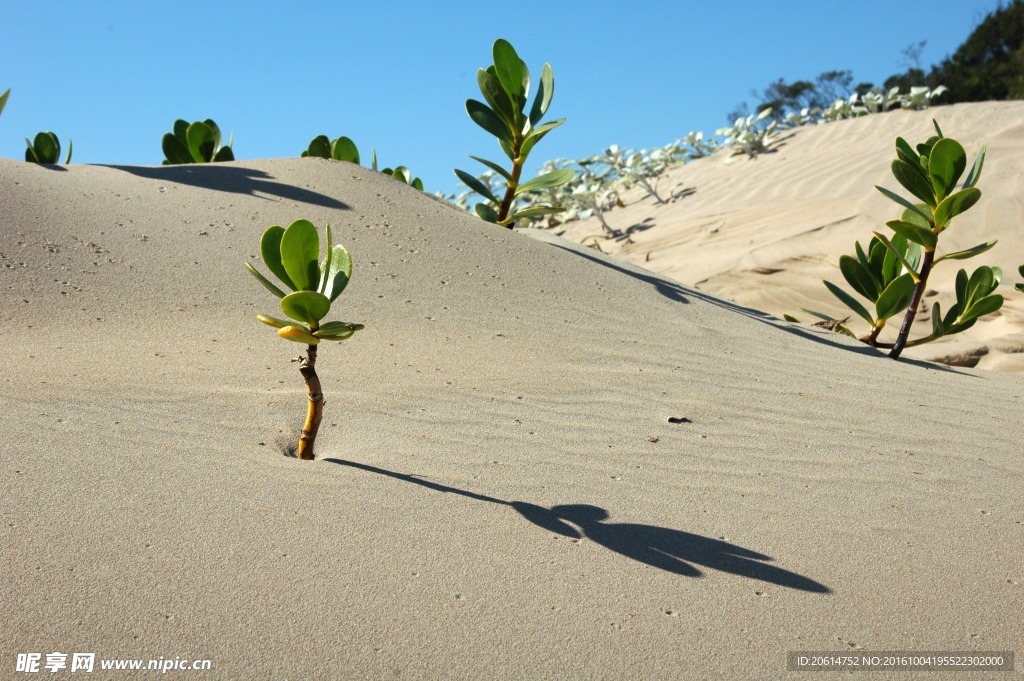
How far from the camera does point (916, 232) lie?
15.5ft

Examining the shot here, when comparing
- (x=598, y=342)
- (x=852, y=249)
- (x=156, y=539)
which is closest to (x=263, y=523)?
(x=156, y=539)

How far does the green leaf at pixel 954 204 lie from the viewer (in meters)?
4.53

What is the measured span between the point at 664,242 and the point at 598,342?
19.7 feet

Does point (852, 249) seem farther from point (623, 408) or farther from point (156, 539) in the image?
point (156, 539)

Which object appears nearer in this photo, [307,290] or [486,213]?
[307,290]

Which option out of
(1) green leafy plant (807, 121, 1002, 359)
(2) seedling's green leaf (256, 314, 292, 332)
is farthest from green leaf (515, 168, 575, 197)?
(2) seedling's green leaf (256, 314, 292, 332)

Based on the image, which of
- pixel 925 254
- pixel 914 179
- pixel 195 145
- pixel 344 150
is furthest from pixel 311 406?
pixel 195 145

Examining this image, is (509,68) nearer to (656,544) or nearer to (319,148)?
(319,148)

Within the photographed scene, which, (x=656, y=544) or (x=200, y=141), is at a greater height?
(x=200, y=141)

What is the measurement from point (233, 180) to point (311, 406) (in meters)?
3.24

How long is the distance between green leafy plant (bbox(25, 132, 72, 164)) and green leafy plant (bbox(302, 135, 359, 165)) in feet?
5.44

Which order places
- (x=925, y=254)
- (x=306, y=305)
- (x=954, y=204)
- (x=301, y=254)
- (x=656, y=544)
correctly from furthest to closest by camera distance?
(x=925, y=254)
(x=954, y=204)
(x=301, y=254)
(x=306, y=305)
(x=656, y=544)

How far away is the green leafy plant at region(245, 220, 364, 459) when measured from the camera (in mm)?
2551

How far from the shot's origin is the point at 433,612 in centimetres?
206
